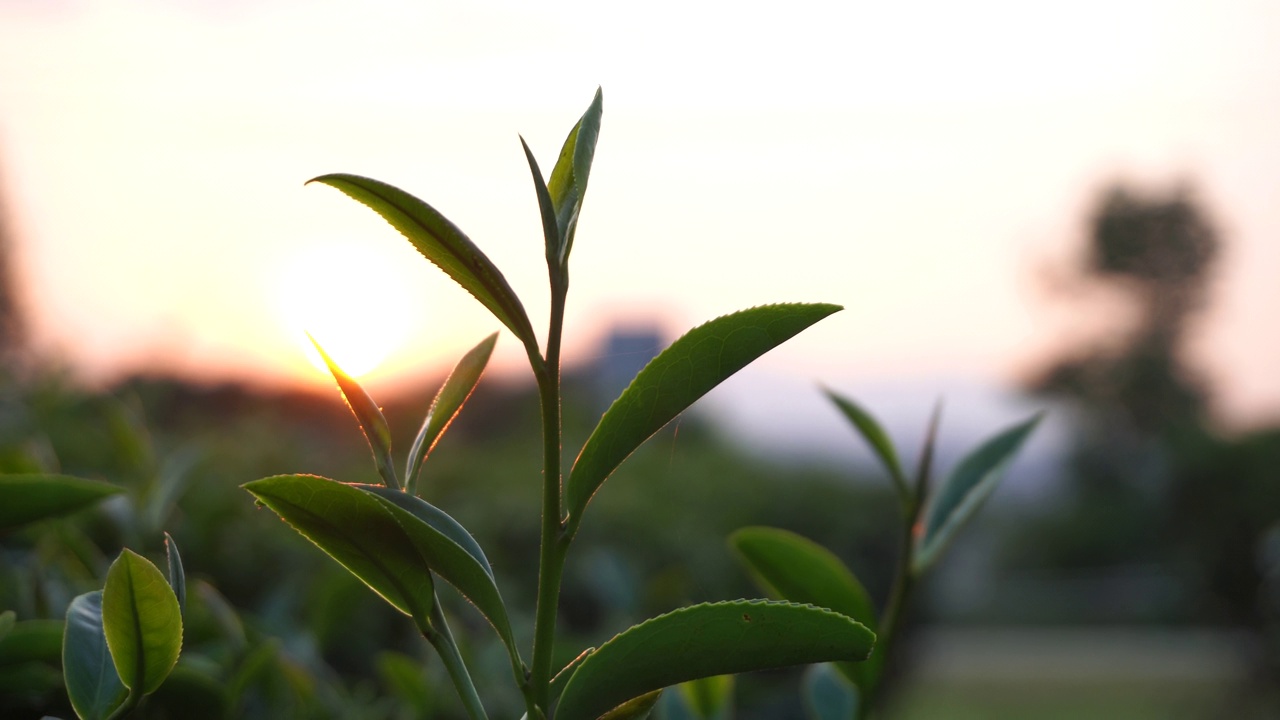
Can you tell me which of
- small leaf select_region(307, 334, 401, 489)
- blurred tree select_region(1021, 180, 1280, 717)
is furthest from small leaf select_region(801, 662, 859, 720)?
blurred tree select_region(1021, 180, 1280, 717)

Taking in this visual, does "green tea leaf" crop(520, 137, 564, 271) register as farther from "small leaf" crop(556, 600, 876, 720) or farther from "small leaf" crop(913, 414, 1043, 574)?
"small leaf" crop(913, 414, 1043, 574)

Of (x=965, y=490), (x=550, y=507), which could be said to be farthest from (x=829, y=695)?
(x=550, y=507)

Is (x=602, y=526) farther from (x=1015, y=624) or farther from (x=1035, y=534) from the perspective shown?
(x=1035, y=534)

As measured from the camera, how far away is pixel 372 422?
0.50 meters

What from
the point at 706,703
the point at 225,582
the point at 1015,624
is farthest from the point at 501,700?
the point at 1015,624

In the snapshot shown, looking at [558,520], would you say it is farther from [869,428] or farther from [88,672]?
[869,428]

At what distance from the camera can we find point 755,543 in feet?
2.37

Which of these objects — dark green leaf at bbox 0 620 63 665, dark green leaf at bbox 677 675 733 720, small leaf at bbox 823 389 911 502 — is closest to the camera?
dark green leaf at bbox 0 620 63 665

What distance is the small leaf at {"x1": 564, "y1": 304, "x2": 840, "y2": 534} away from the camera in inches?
18.6

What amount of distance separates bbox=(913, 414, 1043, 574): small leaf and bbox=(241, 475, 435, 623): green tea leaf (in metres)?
0.35

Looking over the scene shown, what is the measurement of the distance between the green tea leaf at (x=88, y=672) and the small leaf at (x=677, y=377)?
27 cm

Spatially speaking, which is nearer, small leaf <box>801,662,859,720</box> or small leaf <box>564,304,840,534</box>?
small leaf <box>564,304,840,534</box>

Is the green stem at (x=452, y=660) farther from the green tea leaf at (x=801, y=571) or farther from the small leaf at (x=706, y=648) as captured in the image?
the green tea leaf at (x=801, y=571)

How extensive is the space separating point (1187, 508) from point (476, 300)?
17767 millimetres
